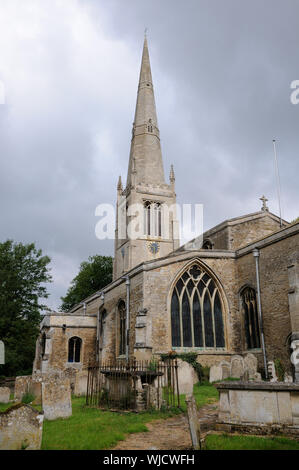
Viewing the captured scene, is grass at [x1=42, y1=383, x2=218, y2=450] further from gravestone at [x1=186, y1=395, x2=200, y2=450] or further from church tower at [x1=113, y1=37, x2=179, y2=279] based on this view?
church tower at [x1=113, y1=37, x2=179, y2=279]

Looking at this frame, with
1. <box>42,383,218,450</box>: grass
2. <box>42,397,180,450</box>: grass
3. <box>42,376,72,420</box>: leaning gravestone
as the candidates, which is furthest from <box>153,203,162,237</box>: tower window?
<box>42,376,72,420</box>: leaning gravestone

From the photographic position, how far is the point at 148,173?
1639 inches

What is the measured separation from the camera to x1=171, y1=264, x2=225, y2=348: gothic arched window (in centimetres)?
2014

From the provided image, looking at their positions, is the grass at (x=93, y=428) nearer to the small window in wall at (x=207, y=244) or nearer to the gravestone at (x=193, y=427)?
the gravestone at (x=193, y=427)

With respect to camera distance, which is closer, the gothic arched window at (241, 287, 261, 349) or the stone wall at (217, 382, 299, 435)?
the stone wall at (217, 382, 299, 435)

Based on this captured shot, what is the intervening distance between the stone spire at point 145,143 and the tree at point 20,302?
13041mm

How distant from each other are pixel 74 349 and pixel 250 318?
12.3 meters

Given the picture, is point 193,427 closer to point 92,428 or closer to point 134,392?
point 92,428

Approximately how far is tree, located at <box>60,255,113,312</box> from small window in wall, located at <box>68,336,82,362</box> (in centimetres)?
1925

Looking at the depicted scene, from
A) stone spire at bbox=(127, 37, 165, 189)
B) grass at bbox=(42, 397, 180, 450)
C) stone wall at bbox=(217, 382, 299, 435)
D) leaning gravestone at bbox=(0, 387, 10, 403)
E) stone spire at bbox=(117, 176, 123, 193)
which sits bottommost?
grass at bbox=(42, 397, 180, 450)

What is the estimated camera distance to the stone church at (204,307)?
18328mm

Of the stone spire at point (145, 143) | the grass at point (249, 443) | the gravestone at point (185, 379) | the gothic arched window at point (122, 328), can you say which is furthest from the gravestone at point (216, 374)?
the stone spire at point (145, 143)

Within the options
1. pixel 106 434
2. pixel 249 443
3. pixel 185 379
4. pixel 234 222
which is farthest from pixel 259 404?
pixel 234 222

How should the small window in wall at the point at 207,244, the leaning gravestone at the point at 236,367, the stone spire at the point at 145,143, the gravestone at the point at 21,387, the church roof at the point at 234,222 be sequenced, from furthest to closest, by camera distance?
the stone spire at the point at 145,143, the small window in wall at the point at 207,244, the church roof at the point at 234,222, the leaning gravestone at the point at 236,367, the gravestone at the point at 21,387
